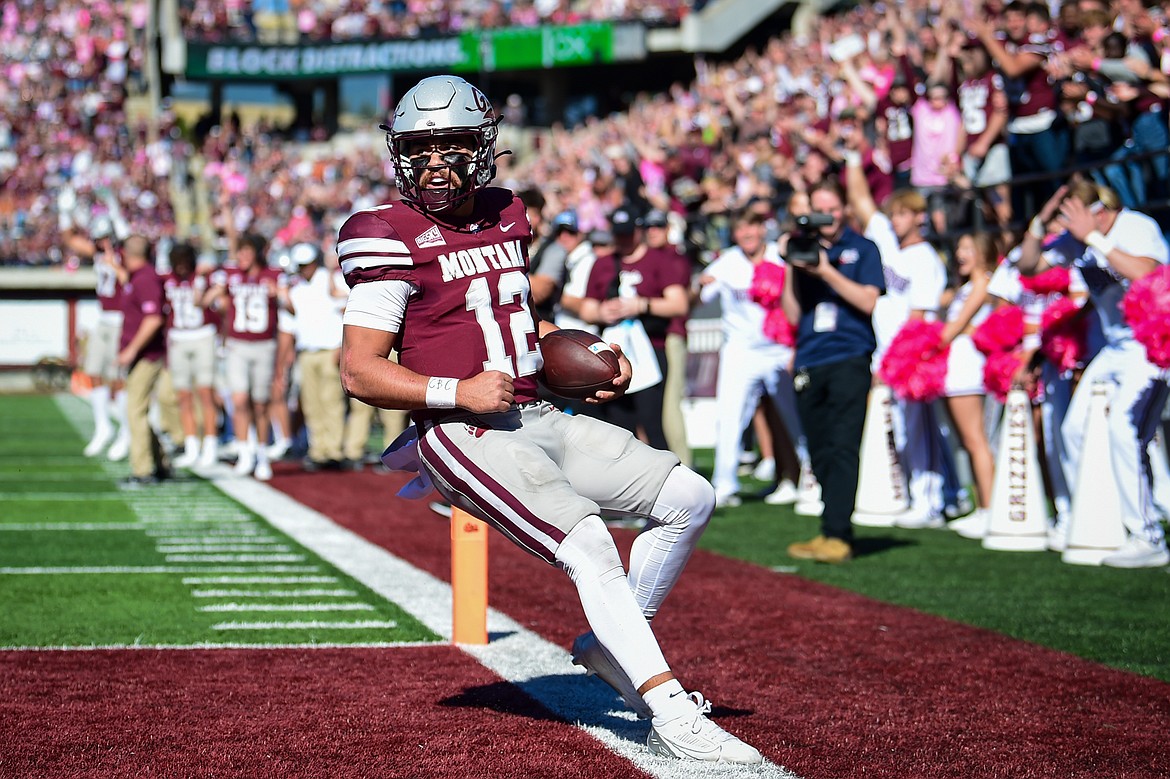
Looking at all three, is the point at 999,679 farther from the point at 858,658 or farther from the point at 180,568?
the point at 180,568

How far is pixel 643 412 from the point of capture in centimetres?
887

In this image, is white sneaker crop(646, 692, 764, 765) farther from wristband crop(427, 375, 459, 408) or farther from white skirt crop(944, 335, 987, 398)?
white skirt crop(944, 335, 987, 398)

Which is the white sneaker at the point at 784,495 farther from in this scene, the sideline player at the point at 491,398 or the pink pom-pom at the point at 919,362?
the sideline player at the point at 491,398

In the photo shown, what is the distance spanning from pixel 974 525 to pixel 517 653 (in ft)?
14.9

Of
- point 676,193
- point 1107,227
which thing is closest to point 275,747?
point 1107,227

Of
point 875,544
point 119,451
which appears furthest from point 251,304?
point 875,544

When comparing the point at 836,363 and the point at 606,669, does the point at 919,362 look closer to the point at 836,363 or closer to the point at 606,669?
Answer: the point at 836,363

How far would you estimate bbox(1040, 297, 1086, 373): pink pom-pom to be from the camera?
7766 millimetres

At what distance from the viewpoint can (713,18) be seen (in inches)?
1288

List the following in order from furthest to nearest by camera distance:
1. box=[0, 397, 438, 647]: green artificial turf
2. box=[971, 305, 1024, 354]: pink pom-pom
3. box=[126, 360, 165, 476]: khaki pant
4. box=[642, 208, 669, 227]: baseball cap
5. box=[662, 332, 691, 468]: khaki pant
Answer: box=[126, 360, 165, 476]: khaki pant < box=[662, 332, 691, 468]: khaki pant < box=[642, 208, 669, 227]: baseball cap < box=[971, 305, 1024, 354]: pink pom-pom < box=[0, 397, 438, 647]: green artificial turf

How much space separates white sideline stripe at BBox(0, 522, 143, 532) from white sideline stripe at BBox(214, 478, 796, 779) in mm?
882

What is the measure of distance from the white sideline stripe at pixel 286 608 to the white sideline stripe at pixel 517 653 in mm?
210

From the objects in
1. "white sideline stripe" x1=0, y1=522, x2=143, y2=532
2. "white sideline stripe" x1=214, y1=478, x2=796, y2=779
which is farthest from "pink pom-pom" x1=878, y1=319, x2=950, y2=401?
"white sideline stripe" x1=0, y1=522, x2=143, y2=532

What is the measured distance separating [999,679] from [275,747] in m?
2.38
